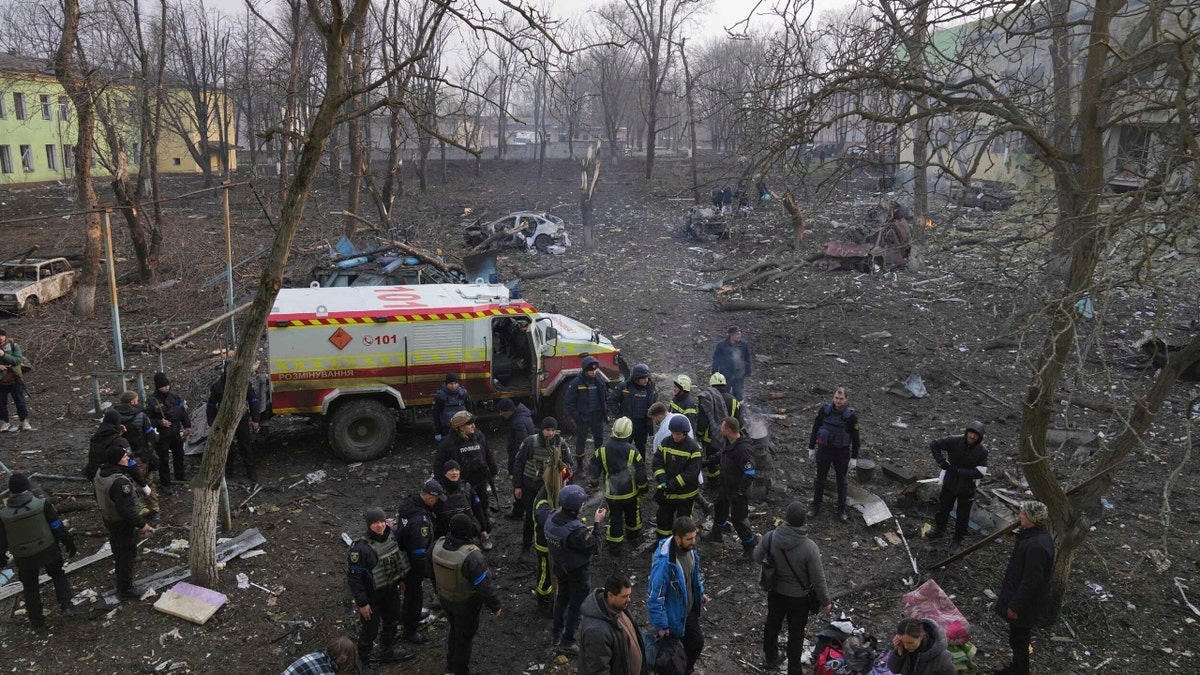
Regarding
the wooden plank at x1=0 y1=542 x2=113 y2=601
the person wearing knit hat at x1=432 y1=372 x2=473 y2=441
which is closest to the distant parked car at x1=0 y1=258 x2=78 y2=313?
the wooden plank at x1=0 y1=542 x2=113 y2=601

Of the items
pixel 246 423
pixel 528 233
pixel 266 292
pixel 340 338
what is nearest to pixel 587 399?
pixel 340 338

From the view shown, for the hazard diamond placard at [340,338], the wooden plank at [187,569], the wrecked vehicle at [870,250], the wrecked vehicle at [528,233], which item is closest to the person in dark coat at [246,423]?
the hazard diamond placard at [340,338]

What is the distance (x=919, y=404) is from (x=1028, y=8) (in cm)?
660

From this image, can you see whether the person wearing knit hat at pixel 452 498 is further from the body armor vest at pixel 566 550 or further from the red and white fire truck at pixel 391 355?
the red and white fire truck at pixel 391 355

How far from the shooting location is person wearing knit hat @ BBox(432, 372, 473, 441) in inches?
346

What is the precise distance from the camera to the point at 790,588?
17.7ft

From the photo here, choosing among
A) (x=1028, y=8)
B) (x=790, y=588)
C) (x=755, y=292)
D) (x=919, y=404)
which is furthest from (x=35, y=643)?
(x=755, y=292)

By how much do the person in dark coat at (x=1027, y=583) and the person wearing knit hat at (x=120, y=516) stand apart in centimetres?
691

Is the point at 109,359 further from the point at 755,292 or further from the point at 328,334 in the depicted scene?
the point at 755,292

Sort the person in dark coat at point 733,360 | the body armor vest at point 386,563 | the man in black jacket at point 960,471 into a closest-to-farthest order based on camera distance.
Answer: the body armor vest at point 386,563 < the man in black jacket at point 960,471 < the person in dark coat at point 733,360

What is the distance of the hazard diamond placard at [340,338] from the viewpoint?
920 cm

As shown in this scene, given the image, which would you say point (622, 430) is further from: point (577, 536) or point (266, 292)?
point (266, 292)

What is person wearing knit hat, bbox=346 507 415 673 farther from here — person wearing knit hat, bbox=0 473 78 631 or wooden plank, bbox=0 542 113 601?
wooden plank, bbox=0 542 113 601

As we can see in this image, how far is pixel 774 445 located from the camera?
389 inches
